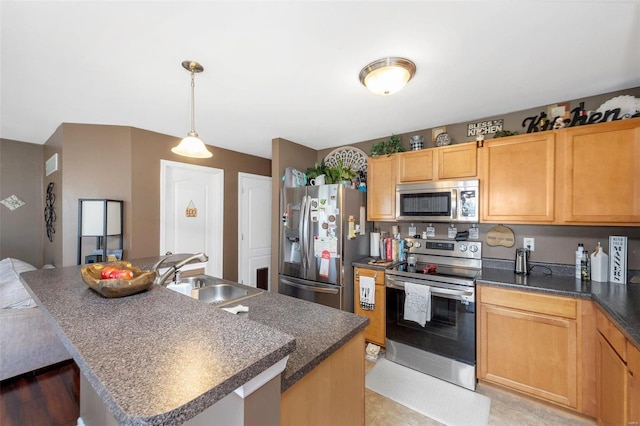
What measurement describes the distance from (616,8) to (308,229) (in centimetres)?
256

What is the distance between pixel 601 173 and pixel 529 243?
0.76 m

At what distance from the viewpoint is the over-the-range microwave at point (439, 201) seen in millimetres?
2381

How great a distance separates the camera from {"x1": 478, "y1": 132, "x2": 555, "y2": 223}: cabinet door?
6.81 ft

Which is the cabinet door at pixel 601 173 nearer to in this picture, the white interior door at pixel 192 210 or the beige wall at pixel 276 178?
the beige wall at pixel 276 178

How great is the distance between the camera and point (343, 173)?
3.00 metres

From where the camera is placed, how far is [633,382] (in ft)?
4.07

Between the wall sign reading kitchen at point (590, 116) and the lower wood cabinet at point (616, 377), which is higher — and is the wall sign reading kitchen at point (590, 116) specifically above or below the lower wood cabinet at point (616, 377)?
above

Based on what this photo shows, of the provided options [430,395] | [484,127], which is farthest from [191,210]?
[484,127]

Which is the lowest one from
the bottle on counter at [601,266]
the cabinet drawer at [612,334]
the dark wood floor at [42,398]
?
the dark wood floor at [42,398]

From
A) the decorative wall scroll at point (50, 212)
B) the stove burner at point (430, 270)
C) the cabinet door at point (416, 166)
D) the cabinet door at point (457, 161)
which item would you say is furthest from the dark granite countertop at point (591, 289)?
the decorative wall scroll at point (50, 212)

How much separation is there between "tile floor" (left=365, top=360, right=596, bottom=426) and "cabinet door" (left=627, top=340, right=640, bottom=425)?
0.66 meters

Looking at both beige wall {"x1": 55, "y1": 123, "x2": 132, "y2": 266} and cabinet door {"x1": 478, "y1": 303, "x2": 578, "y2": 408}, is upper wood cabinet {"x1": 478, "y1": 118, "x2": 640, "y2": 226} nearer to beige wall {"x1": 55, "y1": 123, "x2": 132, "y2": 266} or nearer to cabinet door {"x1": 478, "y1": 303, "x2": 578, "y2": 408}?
cabinet door {"x1": 478, "y1": 303, "x2": 578, "y2": 408}

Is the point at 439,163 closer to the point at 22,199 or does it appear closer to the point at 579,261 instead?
the point at 579,261

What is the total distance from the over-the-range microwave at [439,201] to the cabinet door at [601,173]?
62cm
